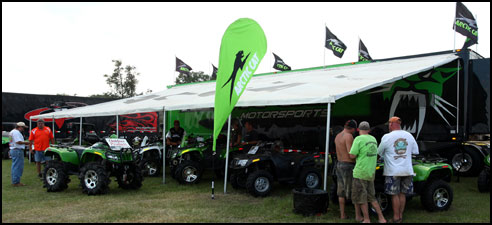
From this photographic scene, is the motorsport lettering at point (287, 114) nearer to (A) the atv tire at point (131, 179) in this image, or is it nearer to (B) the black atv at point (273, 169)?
(B) the black atv at point (273, 169)

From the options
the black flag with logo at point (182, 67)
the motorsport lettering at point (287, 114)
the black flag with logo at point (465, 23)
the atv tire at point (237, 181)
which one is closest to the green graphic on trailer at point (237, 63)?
the atv tire at point (237, 181)

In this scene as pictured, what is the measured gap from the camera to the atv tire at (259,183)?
6422mm

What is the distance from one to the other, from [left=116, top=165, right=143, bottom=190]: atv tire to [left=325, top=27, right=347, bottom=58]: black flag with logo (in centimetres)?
880

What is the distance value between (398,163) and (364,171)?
1.63ft

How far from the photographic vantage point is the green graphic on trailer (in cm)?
616

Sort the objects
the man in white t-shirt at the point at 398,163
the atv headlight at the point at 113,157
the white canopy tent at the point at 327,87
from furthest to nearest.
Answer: the atv headlight at the point at 113,157
the white canopy tent at the point at 327,87
the man in white t-shirt at the point at 398,163

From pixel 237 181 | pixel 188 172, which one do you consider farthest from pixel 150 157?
pixel 237 181

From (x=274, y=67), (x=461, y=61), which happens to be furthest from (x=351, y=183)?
(x=274, y=67)

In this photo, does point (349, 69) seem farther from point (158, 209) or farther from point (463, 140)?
point (158, 209)

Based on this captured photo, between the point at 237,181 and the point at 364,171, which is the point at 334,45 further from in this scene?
the point at 364,171

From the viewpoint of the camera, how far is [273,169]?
23.1ft

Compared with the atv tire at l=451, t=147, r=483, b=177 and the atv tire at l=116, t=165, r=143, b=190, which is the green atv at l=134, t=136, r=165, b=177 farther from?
the atv tire at l=451, t=147, r=483, b=177

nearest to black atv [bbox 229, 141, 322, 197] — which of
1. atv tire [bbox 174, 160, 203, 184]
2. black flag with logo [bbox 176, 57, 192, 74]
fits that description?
atv tire [bbox 174, 160, 203, 184]

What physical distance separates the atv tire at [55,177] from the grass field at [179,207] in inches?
6.0
